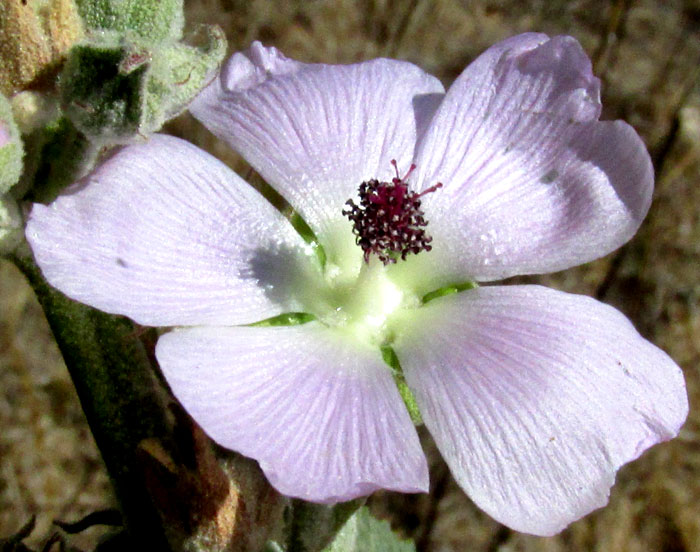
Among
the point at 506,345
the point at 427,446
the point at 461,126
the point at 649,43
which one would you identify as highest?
the point at 461,126

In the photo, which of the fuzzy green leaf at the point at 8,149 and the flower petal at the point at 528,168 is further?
the flower petal at the point at 528,168

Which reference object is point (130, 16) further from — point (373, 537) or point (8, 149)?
point (373, 537)

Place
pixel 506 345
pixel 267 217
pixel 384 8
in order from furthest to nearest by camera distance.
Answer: pixel 384 8, pixel 267 217, pixel 506 345

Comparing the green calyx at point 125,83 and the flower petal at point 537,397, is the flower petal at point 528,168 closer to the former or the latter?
the flower petal at point 537,397

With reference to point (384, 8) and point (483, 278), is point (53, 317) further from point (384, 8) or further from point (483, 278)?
point (384, 8)

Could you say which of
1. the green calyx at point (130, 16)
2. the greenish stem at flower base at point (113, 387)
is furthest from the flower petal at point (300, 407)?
the green calyx at point (130, 16)

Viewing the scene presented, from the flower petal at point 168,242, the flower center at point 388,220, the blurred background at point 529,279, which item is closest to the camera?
the flower petal at point 168,242

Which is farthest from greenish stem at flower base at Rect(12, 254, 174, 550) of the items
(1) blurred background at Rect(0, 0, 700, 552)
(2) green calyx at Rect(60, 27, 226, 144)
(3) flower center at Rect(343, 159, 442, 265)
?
(1) blurred background at Rect(0, 0, 700, 552)

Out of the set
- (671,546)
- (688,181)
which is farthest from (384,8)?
(671,546)
